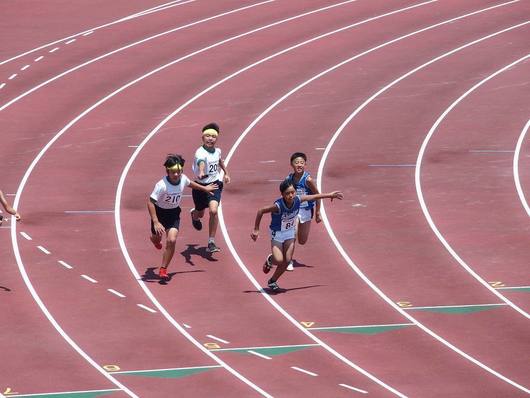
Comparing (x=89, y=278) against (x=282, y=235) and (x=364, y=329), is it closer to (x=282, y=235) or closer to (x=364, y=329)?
(x=282, y=235)

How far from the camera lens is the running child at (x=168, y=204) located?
67.5ft

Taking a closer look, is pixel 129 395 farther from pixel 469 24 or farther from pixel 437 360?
pixel 469 24

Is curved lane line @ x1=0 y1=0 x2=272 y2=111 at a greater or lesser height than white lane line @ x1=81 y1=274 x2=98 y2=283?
greater

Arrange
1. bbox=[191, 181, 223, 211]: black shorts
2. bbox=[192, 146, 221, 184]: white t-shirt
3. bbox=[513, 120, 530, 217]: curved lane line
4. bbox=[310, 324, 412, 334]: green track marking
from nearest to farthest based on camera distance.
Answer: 1. bbox=[310, 324, 412, 334]: green track marking
2. bbox=[192, 146, 221, 184]: white t-shirt
3. bbox=[191, 181, 223, 211]: black shorts
4. bbox=[513, 120, 530, 217]: curved lane line

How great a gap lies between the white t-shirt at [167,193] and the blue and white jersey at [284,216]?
1434mm

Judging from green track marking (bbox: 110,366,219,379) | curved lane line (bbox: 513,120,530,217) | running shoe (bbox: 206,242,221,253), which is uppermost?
curved lane line (bbox: 513,120,530,217)

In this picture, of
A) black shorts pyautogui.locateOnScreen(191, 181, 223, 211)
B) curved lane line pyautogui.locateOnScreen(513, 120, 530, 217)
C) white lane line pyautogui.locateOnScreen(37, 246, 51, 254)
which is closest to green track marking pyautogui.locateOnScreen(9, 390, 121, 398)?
black shorts pyautogui.locateOnScreen(191, 181, 223, 211)

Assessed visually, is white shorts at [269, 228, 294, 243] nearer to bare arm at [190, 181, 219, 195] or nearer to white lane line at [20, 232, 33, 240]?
bare arm at [190, 181, 219, 195]

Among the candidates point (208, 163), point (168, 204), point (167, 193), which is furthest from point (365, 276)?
point (167, 193)

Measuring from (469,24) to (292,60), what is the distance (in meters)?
5.75

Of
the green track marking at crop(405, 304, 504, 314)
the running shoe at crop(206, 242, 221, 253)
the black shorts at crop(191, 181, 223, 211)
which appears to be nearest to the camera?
the green track marking at crop(405, 304, 504, 314)

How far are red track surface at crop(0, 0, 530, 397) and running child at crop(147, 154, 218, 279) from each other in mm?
688

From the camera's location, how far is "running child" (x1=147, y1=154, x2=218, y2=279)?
2058 centimetres

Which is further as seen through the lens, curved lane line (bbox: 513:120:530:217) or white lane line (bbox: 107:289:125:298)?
curved lane line (bbox: 513:120:530:217)
